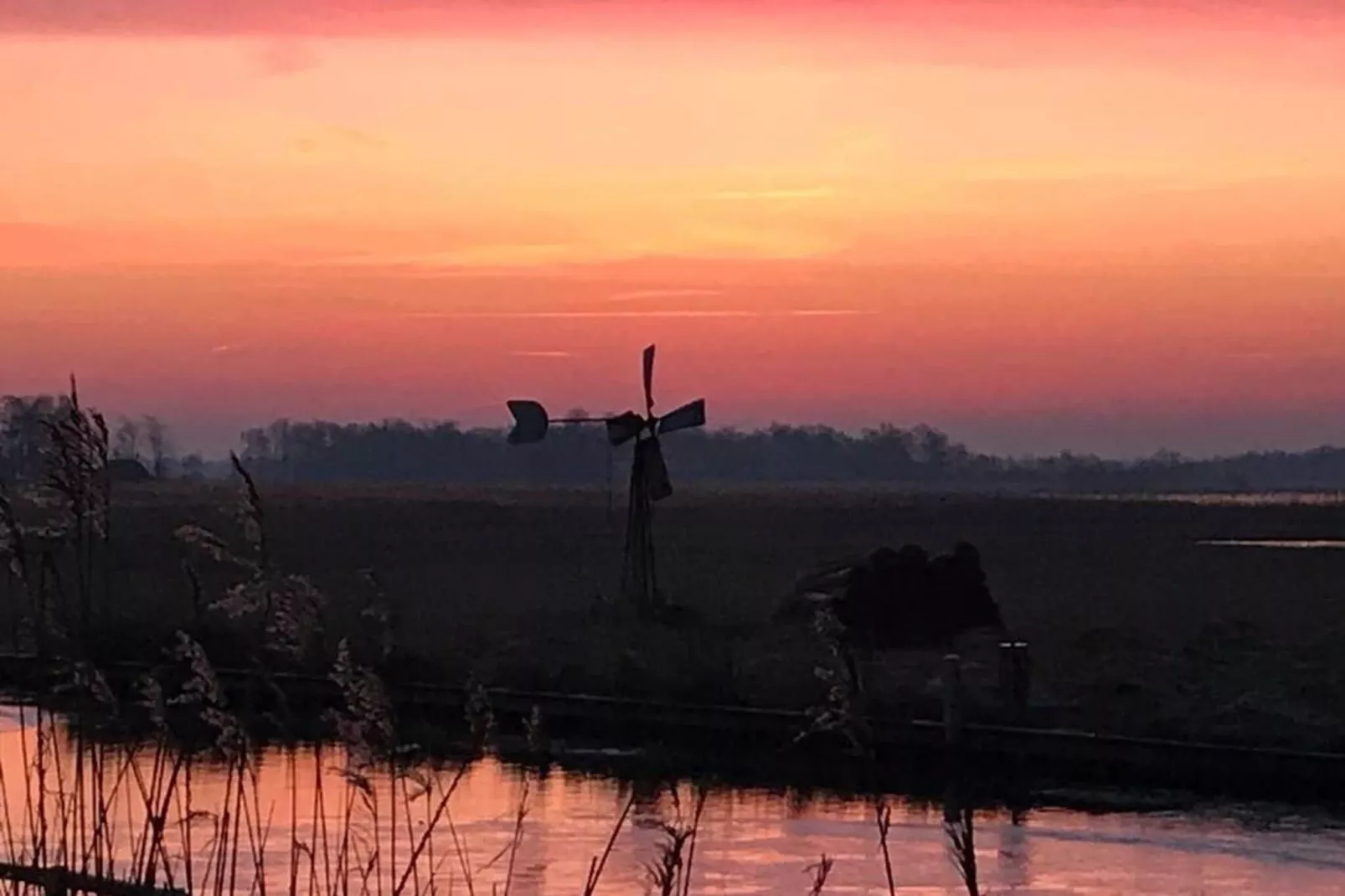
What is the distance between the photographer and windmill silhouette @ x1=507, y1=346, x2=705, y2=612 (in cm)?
3173

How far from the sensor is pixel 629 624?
3092 centimetres

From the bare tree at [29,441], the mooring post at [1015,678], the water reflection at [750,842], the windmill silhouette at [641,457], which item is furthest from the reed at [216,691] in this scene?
the windmill silhouette at [641,457]

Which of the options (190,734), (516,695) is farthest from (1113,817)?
(190,734)

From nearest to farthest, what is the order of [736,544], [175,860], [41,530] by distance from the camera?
[41,530]
[175,860]
[736,544]

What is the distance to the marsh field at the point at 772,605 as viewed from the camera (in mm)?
23125

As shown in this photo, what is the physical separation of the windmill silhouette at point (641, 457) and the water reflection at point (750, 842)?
42.6ft

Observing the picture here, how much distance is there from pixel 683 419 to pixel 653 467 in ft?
4.08

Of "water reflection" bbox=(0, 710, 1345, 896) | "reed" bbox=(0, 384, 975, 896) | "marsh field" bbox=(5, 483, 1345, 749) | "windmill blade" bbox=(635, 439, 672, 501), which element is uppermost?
"windmill blade" bbox=(635, 439, 672, 501)

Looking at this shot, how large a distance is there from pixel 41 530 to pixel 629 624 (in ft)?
79.7

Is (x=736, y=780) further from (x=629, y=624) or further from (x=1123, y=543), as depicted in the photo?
(x=1123, y=543)

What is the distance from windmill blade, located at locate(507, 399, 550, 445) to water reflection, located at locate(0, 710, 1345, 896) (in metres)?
14.9

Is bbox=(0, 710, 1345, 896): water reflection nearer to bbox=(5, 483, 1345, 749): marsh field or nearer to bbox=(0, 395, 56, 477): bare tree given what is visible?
bbox=(5, 483, 1345, 749): marsh field

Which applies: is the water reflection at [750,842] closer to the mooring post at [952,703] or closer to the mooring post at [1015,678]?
the mooring post at [952,703]

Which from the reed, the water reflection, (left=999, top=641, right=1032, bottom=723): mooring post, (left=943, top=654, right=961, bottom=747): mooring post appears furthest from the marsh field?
(left=943, top=654, right=961, bottom=747): mooring post
